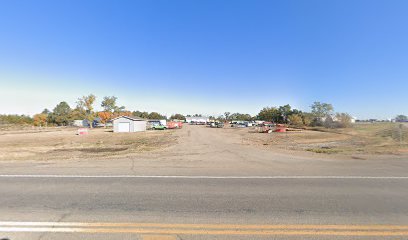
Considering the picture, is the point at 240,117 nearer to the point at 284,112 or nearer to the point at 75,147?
the point at 284,112

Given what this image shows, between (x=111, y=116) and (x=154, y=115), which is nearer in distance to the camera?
(x=111, y=116)

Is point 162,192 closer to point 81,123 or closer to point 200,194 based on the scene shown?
point 200,194

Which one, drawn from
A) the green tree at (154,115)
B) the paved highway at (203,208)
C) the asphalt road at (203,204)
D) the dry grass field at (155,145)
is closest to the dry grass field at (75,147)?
the dry grass field at (155,145)

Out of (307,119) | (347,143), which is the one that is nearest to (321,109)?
(307,119)

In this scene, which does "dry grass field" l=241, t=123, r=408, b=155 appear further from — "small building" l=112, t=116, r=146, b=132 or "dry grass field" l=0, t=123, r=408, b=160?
"small building" l=112, t=116, r=146, b=132

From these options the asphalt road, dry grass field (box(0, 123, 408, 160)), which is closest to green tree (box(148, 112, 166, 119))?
dry grass field (box(0, 123, 408, 160))

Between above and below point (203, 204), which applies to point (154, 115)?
above

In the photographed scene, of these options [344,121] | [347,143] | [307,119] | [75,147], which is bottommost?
[347,143]

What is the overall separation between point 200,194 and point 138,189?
1837 mm

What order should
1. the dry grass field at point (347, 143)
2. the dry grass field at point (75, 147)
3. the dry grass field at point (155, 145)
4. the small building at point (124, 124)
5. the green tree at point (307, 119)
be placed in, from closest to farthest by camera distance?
1. the dry grass field at point (75, 147)
2. the dry grass field at point (155, 145)
3. the dry grass field at point (347, 143)
4. the small building at point (124, 124)
5. the green tree at point (307, 119)

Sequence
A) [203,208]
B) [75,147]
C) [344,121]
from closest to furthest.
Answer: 1. [203,208]
2. [75,147]
3. [344,121]

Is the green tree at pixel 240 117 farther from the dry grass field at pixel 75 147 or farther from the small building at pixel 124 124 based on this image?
the dry grass field at pixel 75 147

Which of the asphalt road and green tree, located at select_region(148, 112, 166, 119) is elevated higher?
green tree, located at select_region(148, 112, 166, 119)

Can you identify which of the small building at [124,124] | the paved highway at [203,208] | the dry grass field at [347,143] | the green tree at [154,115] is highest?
the green tree at [154,115]
